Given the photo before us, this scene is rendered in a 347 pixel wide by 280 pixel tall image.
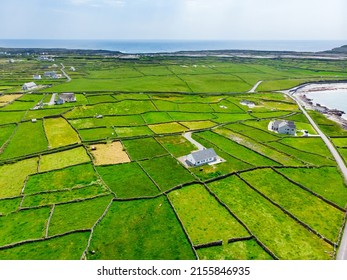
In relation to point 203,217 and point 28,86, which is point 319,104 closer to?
point 203,217

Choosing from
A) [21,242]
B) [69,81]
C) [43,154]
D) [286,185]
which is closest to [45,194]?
[21,242]

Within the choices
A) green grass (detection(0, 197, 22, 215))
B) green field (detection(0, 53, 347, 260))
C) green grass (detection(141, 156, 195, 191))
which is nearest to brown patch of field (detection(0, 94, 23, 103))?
green field (detection(0, 53, 347, 260))

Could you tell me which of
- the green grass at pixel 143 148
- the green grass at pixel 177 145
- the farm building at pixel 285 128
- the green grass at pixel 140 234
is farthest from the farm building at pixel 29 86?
the farm building at pixel 285 128

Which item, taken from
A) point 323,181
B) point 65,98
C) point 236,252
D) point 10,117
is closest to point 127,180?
point 236,252

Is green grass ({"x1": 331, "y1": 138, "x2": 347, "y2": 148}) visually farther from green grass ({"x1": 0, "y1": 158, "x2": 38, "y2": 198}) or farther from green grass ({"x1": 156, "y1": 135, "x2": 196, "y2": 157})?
green grass ({"x1": 0, "y1": 158, "x2": 38, "y2": 198})

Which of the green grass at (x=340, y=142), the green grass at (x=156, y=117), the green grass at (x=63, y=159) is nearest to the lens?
the green grass at (x=63, y=159)

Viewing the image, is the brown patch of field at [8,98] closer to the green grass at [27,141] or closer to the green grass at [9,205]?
the green grass at [27,141]

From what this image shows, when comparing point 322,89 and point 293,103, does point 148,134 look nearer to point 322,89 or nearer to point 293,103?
point 293,103
